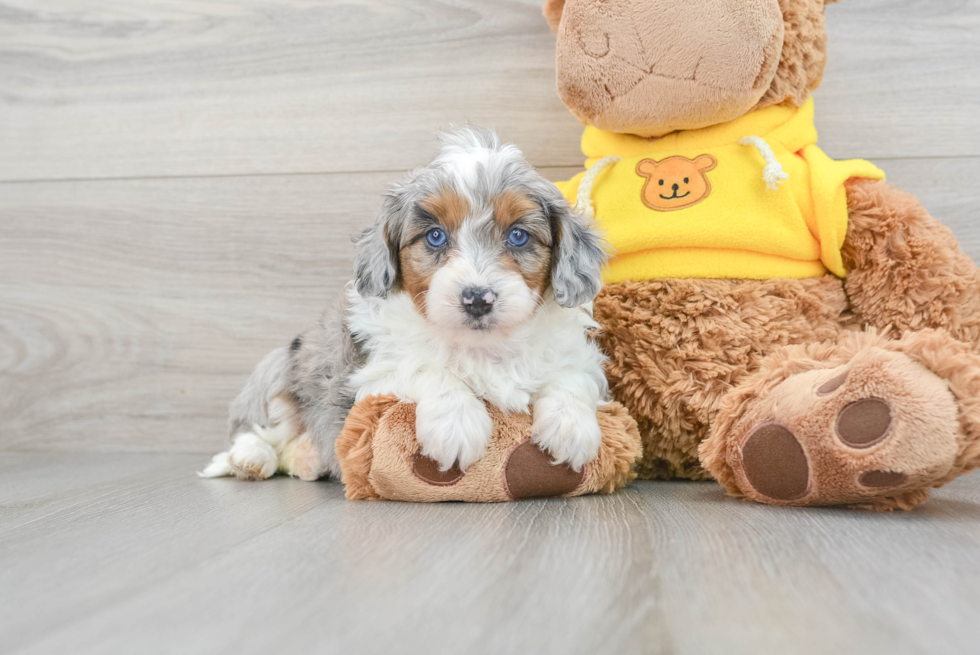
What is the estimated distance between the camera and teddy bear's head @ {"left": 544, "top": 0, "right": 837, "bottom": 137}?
5.50 ft

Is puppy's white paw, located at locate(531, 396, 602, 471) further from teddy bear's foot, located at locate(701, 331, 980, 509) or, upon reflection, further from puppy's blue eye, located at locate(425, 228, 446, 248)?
puppy's blue eye, located at locate(425, 228, 446, 248)

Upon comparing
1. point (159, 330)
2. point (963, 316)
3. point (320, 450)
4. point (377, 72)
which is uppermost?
point (377, 72)

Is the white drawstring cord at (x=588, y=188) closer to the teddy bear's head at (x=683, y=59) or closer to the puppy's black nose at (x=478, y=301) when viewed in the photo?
the teddy bear's head at (x=683, y=59)

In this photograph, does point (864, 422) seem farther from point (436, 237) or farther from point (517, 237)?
point (436, 237)

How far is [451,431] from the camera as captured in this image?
1508 mm

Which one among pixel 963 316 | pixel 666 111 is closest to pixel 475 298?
pixel 666 111

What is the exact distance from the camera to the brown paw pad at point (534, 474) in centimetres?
156

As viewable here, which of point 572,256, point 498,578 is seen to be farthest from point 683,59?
point 498,578

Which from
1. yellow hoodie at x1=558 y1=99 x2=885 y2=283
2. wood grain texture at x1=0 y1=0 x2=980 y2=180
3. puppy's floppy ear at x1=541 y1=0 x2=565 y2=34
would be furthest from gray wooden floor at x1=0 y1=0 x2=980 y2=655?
yellow hoodie at x1=558 y1=99 x2=885 y2=283

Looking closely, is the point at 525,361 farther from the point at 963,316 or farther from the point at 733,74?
the point at 963,316

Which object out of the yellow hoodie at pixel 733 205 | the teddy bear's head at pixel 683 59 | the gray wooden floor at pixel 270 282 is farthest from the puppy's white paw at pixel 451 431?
the teddy bear's head at pixel 683 59

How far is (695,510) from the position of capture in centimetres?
147

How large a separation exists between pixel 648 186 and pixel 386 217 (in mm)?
640

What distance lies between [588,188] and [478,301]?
22.3 inches
